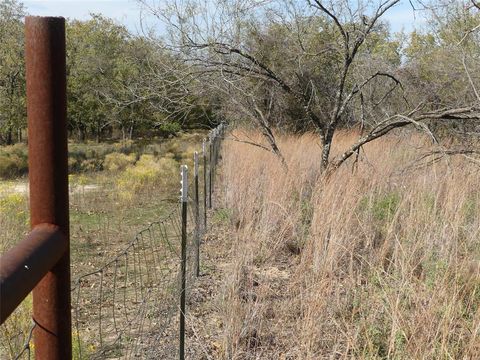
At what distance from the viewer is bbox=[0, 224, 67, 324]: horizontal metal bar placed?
662 mm

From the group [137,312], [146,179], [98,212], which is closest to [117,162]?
[146,179]

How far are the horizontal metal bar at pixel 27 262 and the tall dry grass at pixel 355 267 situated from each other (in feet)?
6.29

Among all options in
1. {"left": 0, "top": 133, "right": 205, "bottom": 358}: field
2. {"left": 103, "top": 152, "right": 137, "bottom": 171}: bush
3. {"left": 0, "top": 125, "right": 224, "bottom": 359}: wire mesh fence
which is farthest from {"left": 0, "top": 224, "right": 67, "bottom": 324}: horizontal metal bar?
{"left": 103, "top": 152, "right": 137, "bottom": 171}: bush

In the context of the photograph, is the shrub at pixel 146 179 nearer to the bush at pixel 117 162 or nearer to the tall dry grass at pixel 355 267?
the bush at pixel 117 162

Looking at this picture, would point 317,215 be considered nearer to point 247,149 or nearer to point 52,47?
point 52,47

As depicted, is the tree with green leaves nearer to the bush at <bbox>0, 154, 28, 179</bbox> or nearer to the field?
the bush at <bbox>0, 154, 28, 179</bbox>

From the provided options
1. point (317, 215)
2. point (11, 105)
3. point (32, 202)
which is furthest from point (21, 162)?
point (32, 202)

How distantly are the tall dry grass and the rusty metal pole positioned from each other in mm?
1825

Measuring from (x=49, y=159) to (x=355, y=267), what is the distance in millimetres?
3356

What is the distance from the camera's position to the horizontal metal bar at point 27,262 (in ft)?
2.17

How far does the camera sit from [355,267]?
396 centimetres

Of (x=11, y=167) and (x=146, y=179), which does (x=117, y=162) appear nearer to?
(x=11, y=167)

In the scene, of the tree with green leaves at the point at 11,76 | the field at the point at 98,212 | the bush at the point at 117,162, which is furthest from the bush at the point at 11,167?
the tree with green leaves at the point at 11,76

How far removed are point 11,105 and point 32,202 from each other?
2010 cm
